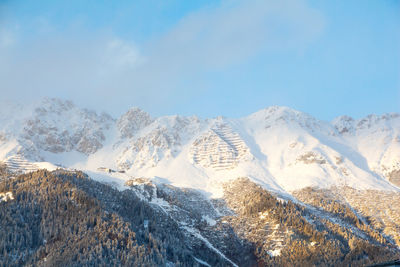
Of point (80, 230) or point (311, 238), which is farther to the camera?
point (311, 238)

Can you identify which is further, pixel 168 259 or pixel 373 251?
pixel 373 251

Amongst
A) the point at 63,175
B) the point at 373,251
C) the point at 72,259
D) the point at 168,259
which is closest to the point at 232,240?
the point at 168,259

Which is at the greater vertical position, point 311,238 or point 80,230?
point 80,230

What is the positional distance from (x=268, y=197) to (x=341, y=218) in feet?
135

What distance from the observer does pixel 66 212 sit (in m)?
150

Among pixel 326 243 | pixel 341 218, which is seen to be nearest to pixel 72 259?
pixel 326 243

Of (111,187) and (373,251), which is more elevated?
(111,187)

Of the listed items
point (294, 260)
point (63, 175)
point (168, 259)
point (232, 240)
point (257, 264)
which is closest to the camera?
point (168, 259)

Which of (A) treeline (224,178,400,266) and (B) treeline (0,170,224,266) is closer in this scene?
(B) treeline (0,170,224,266)

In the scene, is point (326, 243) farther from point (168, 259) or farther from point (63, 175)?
point (63, 175)

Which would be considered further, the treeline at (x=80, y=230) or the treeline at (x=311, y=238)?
the treeline at (x=311, y=238)

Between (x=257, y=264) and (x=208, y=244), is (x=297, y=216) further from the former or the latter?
(x=208, y=244)

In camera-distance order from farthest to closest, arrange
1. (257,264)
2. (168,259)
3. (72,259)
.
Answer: (257,264) → (168,259) → (72,259)

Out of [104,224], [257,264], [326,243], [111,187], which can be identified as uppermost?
[111,187]
